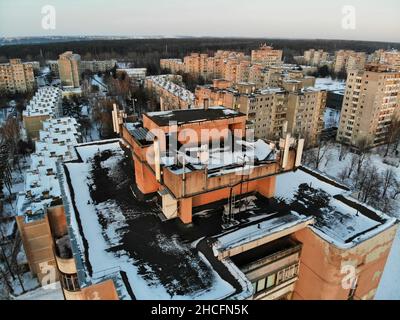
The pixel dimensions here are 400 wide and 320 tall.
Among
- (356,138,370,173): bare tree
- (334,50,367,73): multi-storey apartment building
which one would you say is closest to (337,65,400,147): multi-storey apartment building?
(356,138,370,173): bare tree

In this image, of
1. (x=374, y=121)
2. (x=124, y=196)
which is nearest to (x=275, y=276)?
(x=124, y=196)

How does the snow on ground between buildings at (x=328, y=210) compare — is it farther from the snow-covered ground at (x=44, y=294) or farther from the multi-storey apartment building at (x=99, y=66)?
the multi-storey apartment building at (x=99, y=66)

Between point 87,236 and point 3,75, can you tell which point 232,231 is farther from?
point 3,75

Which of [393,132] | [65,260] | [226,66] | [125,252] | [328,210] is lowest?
[393,132]

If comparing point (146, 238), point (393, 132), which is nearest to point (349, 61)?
point (393, 132)

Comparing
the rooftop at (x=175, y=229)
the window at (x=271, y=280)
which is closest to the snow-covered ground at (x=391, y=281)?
the rooftop at (x=175, y=229)

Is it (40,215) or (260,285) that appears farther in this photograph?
(40,215)

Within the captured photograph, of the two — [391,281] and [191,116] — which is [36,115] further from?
[391,281]

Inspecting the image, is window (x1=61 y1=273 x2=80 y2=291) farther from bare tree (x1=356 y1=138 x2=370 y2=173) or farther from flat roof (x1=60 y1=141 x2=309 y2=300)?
bare tree (x1=356 y1=138 x2=370 y2=173)
